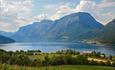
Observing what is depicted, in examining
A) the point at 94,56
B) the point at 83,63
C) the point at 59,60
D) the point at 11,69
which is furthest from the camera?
the point at 94,56

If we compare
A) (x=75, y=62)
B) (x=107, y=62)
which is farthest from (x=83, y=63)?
(x=107, y=62)

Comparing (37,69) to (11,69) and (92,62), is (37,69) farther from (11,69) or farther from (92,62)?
(92,62)

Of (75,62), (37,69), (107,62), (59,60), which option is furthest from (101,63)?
(37,69)

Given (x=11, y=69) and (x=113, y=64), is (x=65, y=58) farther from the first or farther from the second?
(x=11, y=69)

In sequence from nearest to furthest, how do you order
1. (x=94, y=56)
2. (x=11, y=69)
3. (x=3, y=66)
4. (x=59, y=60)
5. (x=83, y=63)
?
1. (x=3, y=66)
2. (x=11, y=69)
3. (x=59, y=60)
4. (x=83, y=63)
5. (x=94, y=56)

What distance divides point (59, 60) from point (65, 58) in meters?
2.22

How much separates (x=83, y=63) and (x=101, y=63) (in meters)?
4.14

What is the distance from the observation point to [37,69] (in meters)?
9.22

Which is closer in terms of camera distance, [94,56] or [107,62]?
[107,62]

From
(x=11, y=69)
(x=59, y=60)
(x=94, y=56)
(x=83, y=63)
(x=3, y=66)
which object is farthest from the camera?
(x=94, y=56)

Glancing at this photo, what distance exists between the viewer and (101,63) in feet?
165

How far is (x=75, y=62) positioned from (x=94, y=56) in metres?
14.2

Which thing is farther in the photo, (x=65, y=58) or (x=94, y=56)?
(x=94, y=56)

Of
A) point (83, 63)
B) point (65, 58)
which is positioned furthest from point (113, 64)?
point (65, 58)
